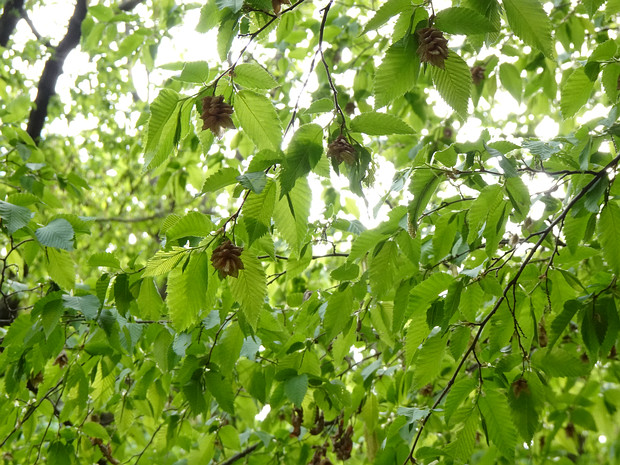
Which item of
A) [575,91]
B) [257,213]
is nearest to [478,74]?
[575,91]

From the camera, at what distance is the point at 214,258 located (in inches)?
32.2

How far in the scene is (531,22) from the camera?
0.73 meters

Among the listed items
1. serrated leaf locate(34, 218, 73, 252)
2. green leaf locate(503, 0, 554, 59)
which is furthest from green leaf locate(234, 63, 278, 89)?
serrated leaf locate(34, 218, 73, 252)

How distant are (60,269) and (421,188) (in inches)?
35.2

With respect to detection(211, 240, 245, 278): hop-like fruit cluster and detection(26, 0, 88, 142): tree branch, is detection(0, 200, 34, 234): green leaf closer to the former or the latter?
detection(211, 240, 245, 278): hop-like fruit cluster

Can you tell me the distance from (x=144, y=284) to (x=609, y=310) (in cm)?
96

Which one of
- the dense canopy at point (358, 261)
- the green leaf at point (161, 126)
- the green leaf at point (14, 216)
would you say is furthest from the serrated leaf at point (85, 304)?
the green leaf at point (161, 126)

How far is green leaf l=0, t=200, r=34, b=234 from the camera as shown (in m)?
1.04

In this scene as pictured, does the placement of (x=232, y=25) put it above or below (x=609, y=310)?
above

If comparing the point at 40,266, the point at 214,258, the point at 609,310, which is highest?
the point at 40,266

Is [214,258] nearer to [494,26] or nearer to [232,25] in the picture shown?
[232,25]

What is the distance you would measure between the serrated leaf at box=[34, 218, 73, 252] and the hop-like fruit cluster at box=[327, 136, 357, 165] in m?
0.58

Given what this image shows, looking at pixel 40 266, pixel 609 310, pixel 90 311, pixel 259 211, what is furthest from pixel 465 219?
pixel 40 266

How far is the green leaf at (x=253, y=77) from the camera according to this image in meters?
0.85
